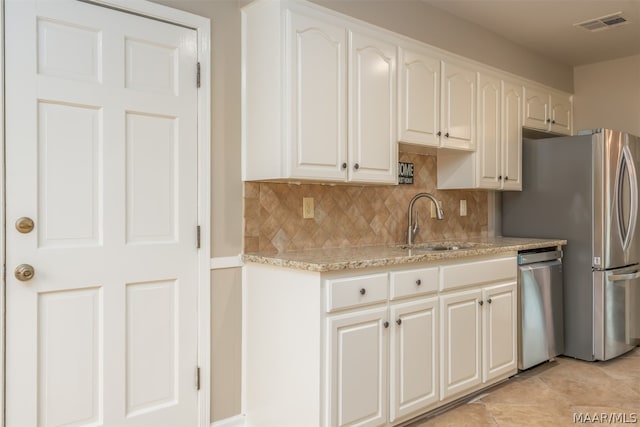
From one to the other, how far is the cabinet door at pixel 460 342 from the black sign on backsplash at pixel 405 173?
3.04 ft

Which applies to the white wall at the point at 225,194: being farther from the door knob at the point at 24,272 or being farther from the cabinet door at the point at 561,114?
the cabinet door at the point at 561,114

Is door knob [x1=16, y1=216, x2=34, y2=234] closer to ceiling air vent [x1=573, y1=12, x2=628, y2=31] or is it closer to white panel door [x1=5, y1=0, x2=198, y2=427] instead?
white panel door [x1=5, y1=0, x2=198, y2=427]

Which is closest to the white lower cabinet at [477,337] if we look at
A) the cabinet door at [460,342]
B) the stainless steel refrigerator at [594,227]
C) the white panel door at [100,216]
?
the cabinet door at [460,342]

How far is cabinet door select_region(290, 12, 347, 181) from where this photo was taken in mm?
2412

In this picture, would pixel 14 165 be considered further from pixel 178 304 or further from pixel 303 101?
pixel 303 101

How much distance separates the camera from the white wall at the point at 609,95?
4.45 m

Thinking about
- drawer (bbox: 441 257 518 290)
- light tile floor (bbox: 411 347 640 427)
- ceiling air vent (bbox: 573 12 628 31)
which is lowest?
light tile floor (bbox: 411 347 640 427)

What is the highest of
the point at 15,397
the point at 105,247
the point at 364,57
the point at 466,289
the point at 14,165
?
Result: the point at 364,57

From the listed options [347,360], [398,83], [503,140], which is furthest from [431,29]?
[347,360]

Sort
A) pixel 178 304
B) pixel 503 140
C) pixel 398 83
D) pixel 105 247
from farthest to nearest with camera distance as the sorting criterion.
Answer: pixel 503 140, pixel 398 83, pixel 178 304, pixel 105 247

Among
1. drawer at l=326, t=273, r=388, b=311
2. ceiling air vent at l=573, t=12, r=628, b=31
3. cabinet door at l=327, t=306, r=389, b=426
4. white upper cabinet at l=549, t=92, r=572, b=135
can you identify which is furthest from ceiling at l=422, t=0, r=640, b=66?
cabinet door at l=327, t=306, r=389, b=426

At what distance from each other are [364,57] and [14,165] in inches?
69.3

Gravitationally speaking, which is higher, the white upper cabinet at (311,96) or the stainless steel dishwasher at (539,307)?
the white upper cabinet at (311,96)

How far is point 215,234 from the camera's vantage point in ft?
8.11
